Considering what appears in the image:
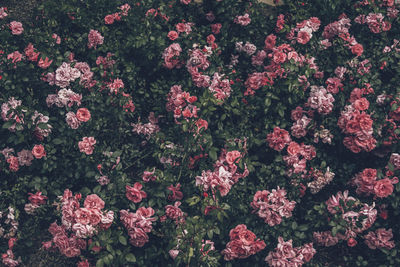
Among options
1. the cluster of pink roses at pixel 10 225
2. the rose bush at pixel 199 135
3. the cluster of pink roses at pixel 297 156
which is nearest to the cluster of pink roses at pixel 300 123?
the rose bush at pixel 199 135

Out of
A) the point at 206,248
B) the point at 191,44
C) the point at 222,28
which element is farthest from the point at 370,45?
the point at 206,248

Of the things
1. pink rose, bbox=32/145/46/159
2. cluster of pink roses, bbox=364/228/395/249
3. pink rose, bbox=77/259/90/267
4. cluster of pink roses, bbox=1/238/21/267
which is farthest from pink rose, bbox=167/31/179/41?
cluster of pink roses, bbox=364/228/395/249

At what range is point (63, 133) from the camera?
3293mm

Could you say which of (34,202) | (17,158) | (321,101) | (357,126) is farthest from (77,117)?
(357,126)

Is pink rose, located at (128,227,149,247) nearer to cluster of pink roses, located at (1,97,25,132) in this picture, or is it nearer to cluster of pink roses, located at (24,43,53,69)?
cluster of pink roses, located at (1,97,25,132)

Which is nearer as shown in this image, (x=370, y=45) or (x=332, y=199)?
(x=332, y=199)

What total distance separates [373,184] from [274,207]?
2.89ft

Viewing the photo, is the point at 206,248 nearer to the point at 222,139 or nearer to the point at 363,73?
the point at 222,139

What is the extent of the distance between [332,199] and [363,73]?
1.30 meters

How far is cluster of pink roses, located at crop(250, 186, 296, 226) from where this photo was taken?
2994 mm

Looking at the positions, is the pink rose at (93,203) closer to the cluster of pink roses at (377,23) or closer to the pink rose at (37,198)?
the pink rose at (37,198)

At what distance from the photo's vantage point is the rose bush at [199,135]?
3.00m

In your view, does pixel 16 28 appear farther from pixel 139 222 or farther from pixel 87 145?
pixel 139 222

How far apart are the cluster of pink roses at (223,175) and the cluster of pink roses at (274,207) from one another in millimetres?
258
